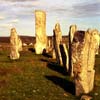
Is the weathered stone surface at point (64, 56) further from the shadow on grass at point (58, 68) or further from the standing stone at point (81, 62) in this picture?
the standing stone at point (81, 62)

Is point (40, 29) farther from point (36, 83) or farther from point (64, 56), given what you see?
point (36, 83)

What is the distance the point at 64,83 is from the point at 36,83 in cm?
231

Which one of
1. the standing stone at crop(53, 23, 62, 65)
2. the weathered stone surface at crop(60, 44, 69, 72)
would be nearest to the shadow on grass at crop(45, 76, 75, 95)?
the weathered stone surface at crop(60, 44, 69, 72)

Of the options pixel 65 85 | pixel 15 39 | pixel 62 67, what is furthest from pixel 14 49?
pixel 65 85

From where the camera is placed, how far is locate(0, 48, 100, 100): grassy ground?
85.4 ft

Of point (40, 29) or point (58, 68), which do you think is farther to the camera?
point (40, 29)

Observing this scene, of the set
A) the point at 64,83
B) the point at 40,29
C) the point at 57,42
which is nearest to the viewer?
the point at 64,83

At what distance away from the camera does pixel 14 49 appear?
4853 cm

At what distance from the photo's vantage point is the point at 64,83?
30.2 metres

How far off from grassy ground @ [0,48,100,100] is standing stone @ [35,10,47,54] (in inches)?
747

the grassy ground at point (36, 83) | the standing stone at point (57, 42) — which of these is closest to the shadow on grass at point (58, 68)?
the grassy ground at point (36, 83)

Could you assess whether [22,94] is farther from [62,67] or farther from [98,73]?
[62,67]

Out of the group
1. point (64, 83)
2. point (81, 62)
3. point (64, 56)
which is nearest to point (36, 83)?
point (64, 83)

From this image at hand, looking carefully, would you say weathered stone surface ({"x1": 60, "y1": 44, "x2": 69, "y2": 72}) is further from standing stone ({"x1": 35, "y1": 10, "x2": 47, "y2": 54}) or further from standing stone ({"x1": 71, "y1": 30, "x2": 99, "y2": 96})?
standing stone ({"x1": 35, "y1": 10, "x2": 47, "y2": 54})
